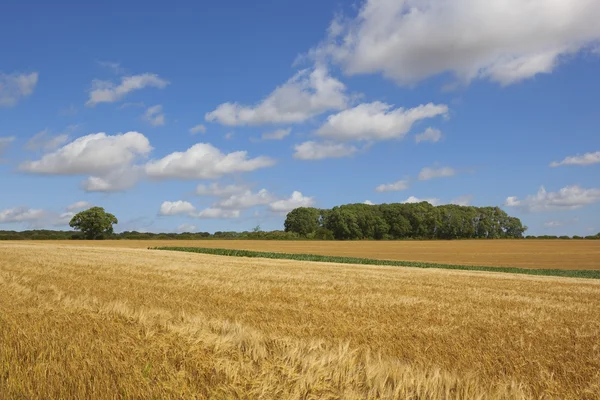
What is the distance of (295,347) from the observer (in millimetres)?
4602

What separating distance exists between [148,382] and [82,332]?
223 centimetres

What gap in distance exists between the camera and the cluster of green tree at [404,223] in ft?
409

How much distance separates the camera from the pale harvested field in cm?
383

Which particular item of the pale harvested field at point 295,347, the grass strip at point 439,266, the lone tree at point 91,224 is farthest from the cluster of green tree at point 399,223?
the pale harvested field at point 295,347

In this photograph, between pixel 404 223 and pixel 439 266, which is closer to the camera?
pixel 439 266

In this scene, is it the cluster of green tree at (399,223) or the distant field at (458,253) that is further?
the cluster of green tree at (399,223)

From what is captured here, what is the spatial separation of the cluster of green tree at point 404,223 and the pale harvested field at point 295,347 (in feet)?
357

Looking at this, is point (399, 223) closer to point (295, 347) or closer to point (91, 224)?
point (91, 224)

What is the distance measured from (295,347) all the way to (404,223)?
12801 centimetres

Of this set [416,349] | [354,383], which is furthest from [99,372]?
[416,349]

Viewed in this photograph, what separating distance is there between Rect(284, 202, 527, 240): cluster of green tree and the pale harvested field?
109 meters

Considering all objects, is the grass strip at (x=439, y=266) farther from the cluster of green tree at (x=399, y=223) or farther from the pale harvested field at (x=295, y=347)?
the cluster of green tree at (x=399, y=223)

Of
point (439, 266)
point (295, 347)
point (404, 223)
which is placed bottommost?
point (439, 266)

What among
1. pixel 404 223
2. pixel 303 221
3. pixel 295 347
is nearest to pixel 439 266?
pixel 295 347
